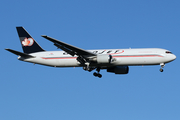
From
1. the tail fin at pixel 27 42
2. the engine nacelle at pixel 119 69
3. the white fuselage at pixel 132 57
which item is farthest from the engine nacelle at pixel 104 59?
the tail fin at pixel 27 42

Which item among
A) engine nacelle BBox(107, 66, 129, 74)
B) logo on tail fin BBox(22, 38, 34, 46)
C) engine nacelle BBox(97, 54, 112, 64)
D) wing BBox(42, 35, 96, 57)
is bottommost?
engine nacelle BBox(107, 66, 129, 74)

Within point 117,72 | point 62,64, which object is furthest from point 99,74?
point 62,64

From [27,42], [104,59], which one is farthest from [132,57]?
[27,42]

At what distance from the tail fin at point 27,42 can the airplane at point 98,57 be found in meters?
0.19

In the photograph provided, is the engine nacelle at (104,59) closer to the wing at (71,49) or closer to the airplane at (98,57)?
the airplane at (98,57)

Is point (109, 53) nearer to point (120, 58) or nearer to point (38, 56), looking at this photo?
point (120, 58)

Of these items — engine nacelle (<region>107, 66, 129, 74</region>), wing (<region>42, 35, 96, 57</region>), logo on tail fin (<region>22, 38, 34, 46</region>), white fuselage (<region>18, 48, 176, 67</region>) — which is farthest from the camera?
logo on tail fin (<region>22, 38, 34, 46</region>)

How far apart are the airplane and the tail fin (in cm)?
19

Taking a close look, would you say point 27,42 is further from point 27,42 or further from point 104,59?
point 104,59

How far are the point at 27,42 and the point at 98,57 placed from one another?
14.6m

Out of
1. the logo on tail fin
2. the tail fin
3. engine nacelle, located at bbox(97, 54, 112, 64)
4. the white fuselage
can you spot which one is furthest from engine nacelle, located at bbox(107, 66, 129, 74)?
the logo on tail fin

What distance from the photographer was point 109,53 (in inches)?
1997

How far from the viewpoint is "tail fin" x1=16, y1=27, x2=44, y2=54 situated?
56.4 m

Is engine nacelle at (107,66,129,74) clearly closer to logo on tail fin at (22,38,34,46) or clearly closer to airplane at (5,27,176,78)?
airplane at (5,27,176,78)
